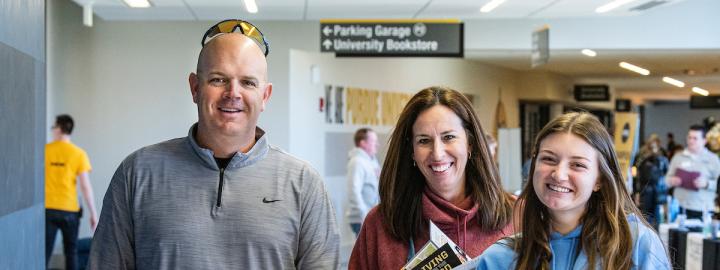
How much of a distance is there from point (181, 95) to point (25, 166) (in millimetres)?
7294

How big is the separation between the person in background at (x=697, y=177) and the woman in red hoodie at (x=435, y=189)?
7.76 m

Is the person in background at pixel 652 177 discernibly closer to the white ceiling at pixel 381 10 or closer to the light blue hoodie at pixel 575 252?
the white ceiling at pixel 381 10

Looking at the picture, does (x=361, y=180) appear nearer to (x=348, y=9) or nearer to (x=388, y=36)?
(x=388, y=36)

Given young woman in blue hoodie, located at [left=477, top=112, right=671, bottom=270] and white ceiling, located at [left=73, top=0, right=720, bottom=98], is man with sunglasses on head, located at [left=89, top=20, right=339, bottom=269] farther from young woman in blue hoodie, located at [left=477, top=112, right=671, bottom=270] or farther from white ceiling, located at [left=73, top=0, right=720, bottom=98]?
white ceiling, located at [left=73, top=0, right=720, bottom=98]

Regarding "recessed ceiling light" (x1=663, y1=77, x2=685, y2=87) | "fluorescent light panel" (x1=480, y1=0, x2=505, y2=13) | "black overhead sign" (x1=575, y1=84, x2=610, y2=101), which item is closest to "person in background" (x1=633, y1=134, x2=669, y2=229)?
"fluorescent light panel" (x1=480, y1=0, x2=505, y2=13)

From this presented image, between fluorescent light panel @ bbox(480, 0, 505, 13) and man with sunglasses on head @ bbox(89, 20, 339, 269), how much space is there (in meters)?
6.61

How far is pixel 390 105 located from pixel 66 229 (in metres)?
5.52

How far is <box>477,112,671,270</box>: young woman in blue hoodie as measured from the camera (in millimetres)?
2209

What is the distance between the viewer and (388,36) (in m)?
8.66

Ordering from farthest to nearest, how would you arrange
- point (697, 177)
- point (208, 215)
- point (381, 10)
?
point (697, 177) → point (381, 10) → point (208, 215)

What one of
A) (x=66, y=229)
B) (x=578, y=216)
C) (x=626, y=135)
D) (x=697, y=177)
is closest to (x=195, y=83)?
(x=578, y=216)

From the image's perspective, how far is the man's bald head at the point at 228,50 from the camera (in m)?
2.28

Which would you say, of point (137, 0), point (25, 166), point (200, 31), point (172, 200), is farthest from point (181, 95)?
point (172, 200)

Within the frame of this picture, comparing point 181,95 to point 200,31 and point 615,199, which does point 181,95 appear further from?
point 615,199
